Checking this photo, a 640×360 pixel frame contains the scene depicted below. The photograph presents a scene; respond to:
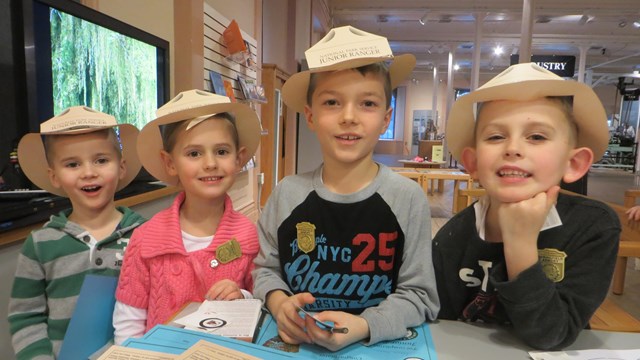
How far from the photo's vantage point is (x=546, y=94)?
2.98 ft

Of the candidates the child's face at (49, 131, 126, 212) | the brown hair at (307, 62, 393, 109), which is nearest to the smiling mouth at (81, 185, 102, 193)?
the child's face at (49, 131, 126, 212)

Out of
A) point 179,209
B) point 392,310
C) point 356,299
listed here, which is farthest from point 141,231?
point 392,310

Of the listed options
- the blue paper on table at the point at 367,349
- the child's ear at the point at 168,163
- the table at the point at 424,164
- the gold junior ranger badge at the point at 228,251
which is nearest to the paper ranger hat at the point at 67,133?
the child's ear at the point at 168,163

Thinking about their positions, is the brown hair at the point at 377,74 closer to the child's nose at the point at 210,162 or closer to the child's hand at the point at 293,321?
the child's nose at the point at 210,162

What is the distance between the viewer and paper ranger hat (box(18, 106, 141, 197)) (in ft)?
4.27

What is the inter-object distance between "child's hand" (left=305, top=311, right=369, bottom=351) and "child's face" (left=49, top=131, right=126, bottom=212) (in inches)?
36.4

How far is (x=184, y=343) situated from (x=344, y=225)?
47 cm

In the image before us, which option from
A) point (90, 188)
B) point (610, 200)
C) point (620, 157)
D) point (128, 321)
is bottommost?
point (610, 200)

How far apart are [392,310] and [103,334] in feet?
2.66

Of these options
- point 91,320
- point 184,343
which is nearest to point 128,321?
point 91,320

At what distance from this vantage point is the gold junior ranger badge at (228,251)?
1.24 m

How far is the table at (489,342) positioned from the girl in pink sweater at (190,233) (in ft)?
1.84

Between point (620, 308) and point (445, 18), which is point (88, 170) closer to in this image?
point (620, 308)

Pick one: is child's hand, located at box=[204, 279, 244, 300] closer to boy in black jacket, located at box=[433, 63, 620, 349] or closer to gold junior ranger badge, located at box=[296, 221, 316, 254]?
gold junior ranger badge, located at box=[296, 221, 316, 254]
